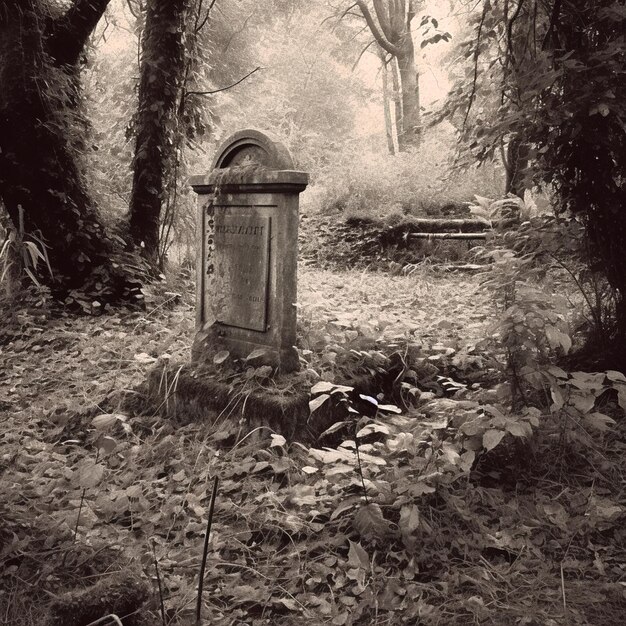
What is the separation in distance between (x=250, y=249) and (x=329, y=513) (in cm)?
209

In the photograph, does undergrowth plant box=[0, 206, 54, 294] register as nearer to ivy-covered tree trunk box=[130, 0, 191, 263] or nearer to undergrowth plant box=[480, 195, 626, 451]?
ivy-covered tree trunk box=[130, 0, 191, 263]

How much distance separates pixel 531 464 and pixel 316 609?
1425 millimetres

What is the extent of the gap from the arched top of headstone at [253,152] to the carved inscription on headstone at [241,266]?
346 millimetres

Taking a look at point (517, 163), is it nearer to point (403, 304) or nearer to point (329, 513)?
point (403, 304)

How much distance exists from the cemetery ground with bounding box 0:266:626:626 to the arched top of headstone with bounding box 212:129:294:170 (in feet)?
4.43

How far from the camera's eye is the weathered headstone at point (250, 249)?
4059 millimetres

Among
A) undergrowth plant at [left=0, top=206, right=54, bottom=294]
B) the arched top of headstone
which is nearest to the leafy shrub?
undergrowth plant at [left=0, top=206, right=54, bottom=294]

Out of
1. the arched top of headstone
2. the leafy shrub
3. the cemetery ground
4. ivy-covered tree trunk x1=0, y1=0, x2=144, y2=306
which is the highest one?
the leafy shrub

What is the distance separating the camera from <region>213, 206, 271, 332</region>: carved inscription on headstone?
4.20 metres

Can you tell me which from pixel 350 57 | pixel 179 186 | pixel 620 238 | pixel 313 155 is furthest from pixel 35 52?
pixel 350 57

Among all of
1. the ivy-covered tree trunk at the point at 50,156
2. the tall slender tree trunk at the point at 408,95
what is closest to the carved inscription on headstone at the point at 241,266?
the ivy-covered tree trunk at the point at 50,156

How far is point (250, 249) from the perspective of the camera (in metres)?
4.28

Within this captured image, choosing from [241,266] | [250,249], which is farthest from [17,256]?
[250,249]

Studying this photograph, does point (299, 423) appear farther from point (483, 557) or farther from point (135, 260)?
point (135, 260)
